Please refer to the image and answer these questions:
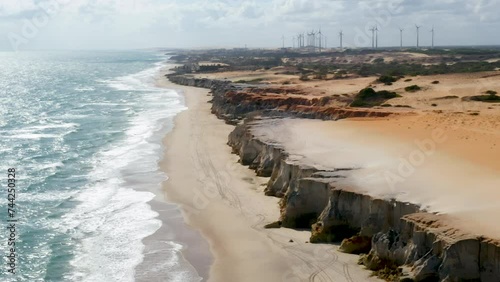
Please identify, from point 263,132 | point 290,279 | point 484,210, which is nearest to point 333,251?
point 290,279

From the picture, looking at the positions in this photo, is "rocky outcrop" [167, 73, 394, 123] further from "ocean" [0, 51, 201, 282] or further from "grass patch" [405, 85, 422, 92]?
"grass patch" [405, 85, 422, 92]

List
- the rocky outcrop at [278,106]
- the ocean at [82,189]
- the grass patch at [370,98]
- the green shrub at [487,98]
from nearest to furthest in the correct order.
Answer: the ocean at [82,189]
the rocky outcrop at [278,106]
the green shrub at [487,98]
the grass patch at [370,98]

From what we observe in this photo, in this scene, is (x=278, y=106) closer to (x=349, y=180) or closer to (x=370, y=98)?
(x=370, y=98)

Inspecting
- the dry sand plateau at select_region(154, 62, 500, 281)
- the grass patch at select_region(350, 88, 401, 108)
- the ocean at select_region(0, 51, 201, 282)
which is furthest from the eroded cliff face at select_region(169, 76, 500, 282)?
the grass patch at select_region(350, 88, 401, 108)

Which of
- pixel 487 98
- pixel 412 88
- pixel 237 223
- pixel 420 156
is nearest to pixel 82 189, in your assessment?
pixel 237 223

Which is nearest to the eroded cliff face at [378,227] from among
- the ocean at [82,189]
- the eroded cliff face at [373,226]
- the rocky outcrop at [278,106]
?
the eroded cliff face at [373,226]

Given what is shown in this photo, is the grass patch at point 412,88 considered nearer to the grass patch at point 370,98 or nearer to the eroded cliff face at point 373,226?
the grass patch at point 370,98
